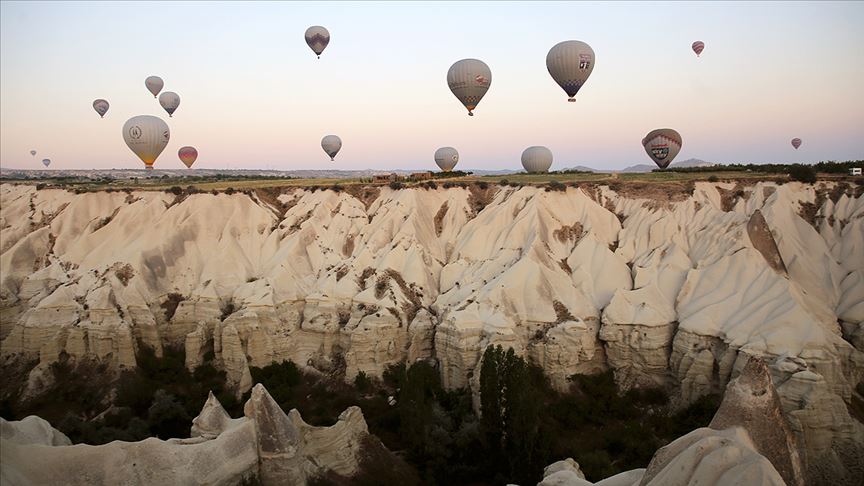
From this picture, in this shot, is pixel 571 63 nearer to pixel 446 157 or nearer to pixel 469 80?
pixel 469 80

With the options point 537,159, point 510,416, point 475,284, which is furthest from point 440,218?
point 537,159

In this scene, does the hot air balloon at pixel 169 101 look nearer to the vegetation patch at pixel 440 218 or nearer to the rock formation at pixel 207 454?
the vegetation patch at pixel 440 218

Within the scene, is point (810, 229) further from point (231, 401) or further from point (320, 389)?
point (231, 401)

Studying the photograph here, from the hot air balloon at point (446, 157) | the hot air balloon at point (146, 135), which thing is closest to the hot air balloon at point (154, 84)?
the hot air balloon at point (146, 135)

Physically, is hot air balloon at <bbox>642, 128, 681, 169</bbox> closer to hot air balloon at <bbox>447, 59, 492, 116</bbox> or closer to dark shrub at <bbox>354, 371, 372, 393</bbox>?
hot air balloon at <bbox>447, 59, 492, 116</bbox>

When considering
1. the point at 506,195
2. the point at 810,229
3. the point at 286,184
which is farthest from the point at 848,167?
the point at 286,184

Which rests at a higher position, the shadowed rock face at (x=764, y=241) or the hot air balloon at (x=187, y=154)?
the hot air balloon at (x=187, y=154)

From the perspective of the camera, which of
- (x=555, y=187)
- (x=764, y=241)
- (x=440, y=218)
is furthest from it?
(x=440, y=218)
